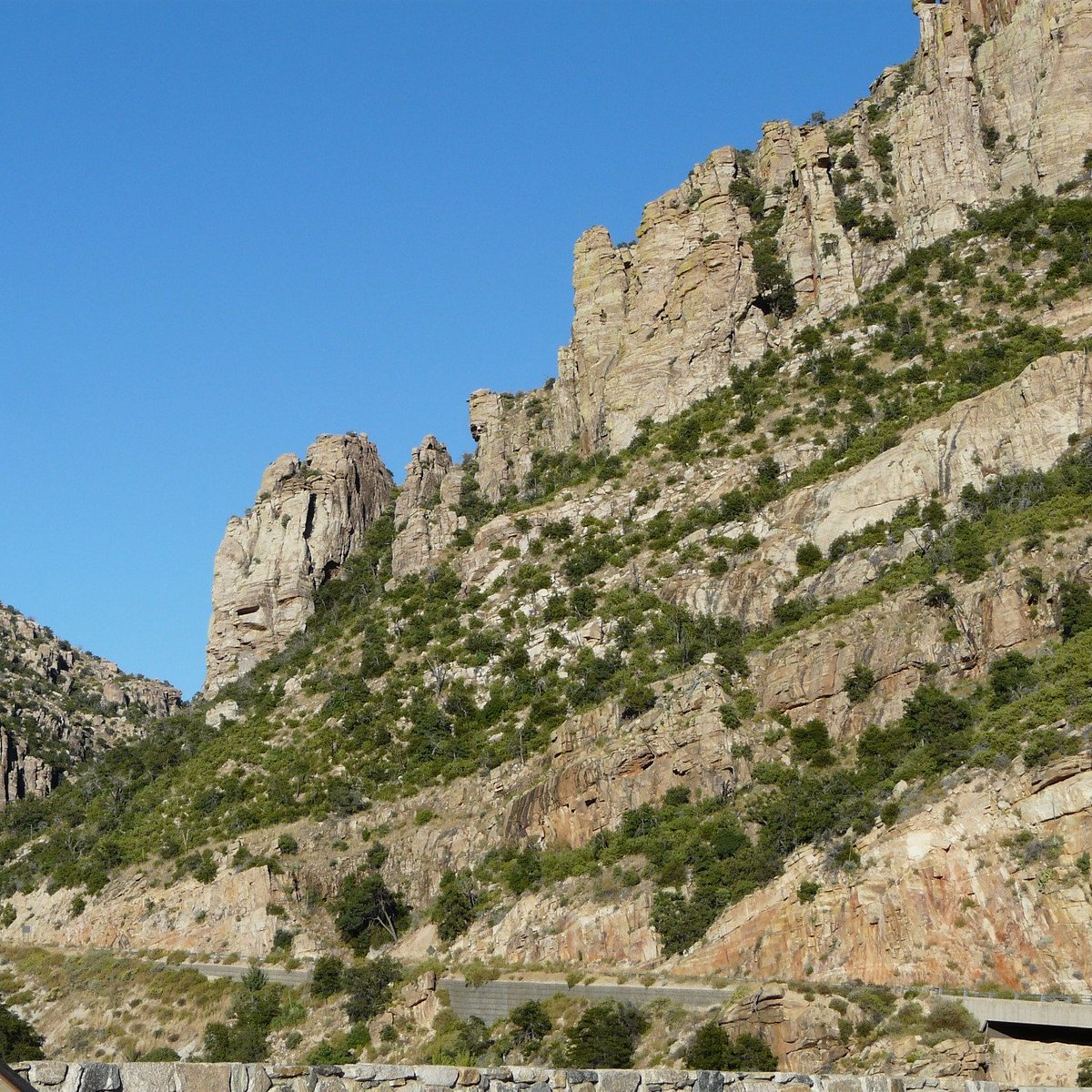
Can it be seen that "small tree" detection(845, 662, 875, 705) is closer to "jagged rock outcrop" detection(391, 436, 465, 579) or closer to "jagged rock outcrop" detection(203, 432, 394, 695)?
"jagged rock outcrop" detection(391, 436, 465, 579)

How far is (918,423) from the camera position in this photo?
74.5 meters

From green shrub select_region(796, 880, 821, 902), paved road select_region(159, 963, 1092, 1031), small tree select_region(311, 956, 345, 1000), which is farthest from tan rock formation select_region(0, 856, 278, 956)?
green shrub select_region(796, 880, 821, 902)

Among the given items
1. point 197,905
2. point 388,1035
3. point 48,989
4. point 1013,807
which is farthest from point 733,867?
point 48,989

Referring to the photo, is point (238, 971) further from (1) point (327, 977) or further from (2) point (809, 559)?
(2) point (809, 559)

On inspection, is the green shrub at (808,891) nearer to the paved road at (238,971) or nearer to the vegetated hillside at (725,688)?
the vegetated hillside at (725,688)

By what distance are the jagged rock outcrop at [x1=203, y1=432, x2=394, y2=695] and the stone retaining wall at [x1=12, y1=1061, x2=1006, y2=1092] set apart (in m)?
92.0

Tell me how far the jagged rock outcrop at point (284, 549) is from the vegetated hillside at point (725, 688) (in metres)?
0.79

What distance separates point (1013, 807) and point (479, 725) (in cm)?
3590

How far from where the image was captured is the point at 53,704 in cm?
13750

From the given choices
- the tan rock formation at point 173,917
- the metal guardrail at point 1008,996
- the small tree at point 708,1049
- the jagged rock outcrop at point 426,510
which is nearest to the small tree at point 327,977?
the tan rock formation at point 173,917

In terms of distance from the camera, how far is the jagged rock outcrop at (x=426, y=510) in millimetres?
96812

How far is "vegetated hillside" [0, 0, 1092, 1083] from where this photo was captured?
47812mm

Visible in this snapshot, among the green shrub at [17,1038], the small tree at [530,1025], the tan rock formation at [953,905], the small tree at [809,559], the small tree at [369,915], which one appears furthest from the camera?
the small tree at [809,559]

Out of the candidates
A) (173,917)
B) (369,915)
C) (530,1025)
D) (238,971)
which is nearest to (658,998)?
(530,1025)
